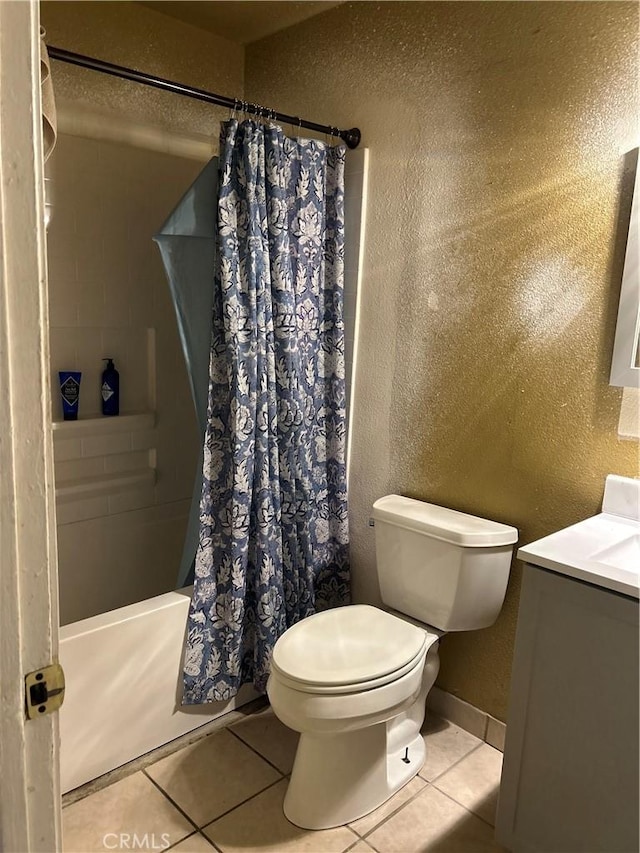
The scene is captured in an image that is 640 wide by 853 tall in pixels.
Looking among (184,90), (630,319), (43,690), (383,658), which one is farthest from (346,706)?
(184,90)

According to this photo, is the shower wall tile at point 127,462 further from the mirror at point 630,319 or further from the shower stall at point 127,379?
the mirror at point 630,319

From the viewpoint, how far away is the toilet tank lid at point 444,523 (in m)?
1.88

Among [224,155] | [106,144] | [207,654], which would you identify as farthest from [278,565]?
[106,144]

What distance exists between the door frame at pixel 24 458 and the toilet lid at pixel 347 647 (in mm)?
955

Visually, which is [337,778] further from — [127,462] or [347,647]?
[127,462]

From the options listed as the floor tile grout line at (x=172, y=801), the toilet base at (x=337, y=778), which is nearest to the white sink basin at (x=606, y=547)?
the toilet base at (x=337, y=778)

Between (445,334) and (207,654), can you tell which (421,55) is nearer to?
(445,334)

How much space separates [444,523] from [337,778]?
2.45 feet

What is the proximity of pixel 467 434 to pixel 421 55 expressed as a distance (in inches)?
46.6

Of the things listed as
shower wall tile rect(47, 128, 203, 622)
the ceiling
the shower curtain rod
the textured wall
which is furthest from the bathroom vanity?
the textured wall

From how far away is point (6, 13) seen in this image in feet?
2.04

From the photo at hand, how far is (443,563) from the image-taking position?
1.92m

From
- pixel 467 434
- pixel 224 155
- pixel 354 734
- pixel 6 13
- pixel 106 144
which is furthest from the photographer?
pixel 106 144

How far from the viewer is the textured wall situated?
7.41 feet
